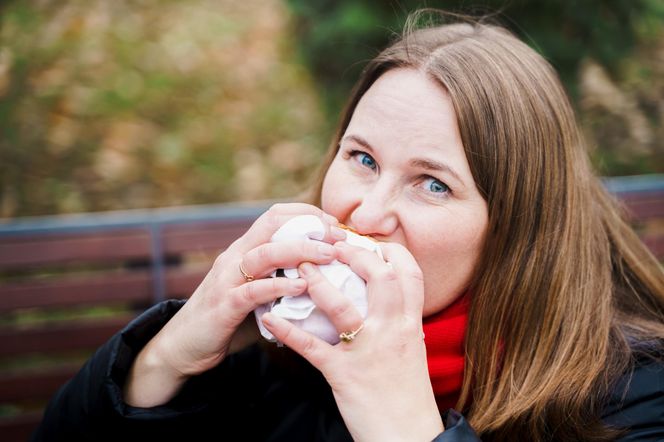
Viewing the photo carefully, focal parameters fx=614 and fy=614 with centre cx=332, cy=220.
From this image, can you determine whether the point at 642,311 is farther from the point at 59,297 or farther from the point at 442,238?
the point at 59,297

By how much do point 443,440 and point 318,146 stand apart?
4.53 meters

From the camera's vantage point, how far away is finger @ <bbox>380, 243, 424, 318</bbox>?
1.51m

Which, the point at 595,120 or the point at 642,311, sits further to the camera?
the point at 595,120

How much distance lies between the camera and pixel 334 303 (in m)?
1.44

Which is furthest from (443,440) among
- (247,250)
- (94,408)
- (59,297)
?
(59,297)

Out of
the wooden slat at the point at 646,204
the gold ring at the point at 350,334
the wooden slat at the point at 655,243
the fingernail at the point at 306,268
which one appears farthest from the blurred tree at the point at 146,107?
the gold ring at the point at 350,334

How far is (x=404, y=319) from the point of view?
4.88 ft

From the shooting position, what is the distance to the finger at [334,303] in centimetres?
143

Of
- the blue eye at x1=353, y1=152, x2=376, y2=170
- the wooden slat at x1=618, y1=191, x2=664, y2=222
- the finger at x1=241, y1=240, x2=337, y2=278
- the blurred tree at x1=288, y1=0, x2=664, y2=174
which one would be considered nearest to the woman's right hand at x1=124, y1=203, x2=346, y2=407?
the finger at x1=241, y1=240, x2=337, y2=278

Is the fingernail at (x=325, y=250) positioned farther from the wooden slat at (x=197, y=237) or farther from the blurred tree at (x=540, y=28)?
the blurred tree at (x=540, y=28)

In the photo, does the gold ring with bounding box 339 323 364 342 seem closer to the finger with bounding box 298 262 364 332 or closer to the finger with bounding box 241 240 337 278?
the finger with bounding box 298 262 364 332

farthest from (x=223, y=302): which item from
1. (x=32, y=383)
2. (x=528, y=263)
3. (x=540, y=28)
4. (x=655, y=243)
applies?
(x=540, y=28)

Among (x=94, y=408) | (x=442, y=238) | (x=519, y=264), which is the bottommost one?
(x=94, y=408)

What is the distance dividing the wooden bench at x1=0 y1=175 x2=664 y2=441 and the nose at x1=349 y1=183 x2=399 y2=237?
5.48 feet
